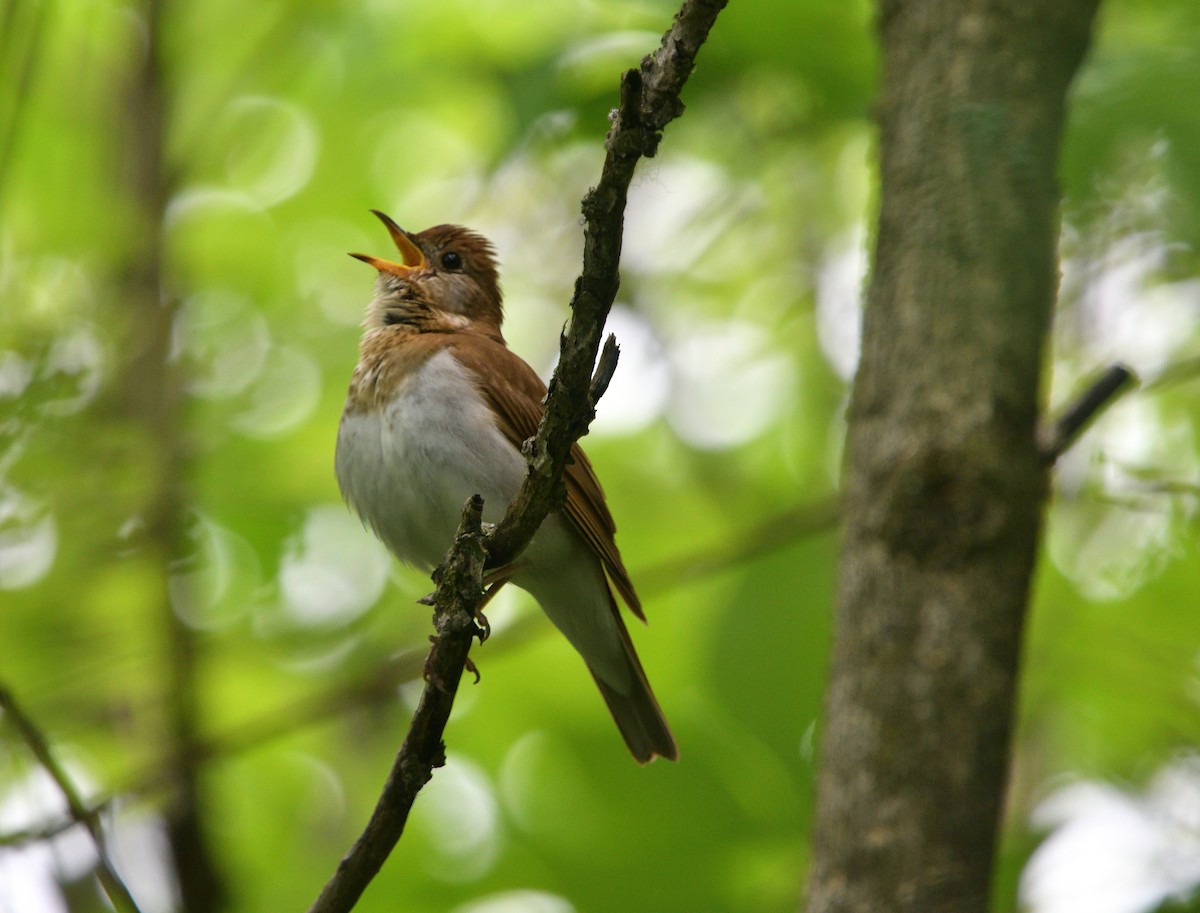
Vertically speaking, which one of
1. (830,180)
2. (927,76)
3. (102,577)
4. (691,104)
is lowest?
(102,577)

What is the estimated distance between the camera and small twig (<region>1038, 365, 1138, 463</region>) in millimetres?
4641

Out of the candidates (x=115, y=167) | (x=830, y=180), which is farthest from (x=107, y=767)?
(x=830, y=180)

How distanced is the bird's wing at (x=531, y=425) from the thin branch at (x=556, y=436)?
1.56 meters

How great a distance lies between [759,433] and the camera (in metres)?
9.82

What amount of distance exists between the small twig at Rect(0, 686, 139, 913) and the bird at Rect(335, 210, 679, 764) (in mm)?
1917

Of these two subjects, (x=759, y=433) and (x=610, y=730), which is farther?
(x=759, y=433)

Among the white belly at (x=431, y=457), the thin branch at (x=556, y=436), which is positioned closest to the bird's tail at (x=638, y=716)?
the white belly at (x=431, y=457)

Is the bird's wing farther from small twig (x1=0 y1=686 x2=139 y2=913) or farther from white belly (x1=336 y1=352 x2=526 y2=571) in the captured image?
small twig (x1=0 y1=686 x2=139 y2=913)

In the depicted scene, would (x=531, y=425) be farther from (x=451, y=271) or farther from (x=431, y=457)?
(x=451, y=271)

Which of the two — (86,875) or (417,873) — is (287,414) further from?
(86,875)

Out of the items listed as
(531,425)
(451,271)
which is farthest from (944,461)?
(451,271)

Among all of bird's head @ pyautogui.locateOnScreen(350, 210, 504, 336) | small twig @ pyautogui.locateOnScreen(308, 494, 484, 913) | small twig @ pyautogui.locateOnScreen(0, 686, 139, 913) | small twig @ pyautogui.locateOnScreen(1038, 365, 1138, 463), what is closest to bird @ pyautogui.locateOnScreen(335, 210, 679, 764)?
bird's head @ pyautogui.locateOnScreen(350, 210, 504, 336)

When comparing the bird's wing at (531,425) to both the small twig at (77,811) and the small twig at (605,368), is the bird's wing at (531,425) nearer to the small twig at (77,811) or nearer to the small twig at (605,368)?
the small twig at (605,368)

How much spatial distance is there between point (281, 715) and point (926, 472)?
320 cm
